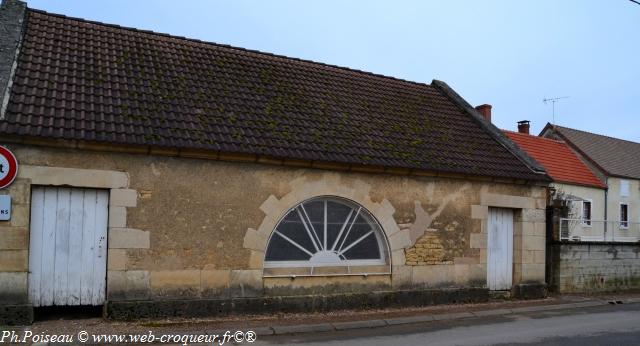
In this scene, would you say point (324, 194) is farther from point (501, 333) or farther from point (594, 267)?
point (594, 267)

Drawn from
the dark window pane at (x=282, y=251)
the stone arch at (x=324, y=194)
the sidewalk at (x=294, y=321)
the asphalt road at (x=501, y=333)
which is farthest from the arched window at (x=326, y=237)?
the asphalt road at (x=501, y=333)

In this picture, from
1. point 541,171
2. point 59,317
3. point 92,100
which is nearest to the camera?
point 59,317

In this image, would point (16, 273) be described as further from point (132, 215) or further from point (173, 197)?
point (173, 197)

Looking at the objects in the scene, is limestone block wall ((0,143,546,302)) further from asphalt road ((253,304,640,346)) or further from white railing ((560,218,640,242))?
white railing ((560,218,640,242))

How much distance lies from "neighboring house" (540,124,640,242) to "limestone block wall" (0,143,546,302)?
20.6 meters

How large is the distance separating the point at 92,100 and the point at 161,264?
3.02m

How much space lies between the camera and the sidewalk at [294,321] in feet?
28.9

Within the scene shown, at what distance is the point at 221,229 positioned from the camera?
1016 centimetres

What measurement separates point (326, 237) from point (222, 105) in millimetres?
3258

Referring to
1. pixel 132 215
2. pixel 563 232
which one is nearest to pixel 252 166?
pixel 132 215

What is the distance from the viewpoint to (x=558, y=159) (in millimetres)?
29547

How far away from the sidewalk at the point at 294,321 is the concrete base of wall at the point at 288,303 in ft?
0.44

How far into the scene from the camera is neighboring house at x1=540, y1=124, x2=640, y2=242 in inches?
1198

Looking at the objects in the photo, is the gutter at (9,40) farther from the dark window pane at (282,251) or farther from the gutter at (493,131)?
the gutter at (493,131)
